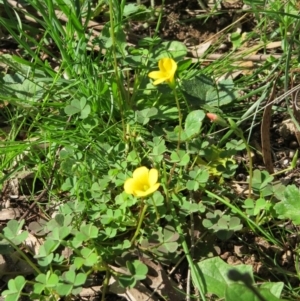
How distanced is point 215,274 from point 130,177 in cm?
48

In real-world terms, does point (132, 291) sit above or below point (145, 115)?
below

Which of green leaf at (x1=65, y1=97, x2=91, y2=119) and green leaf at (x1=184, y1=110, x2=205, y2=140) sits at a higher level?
green leaf at (x1=65, y1=97, x2=91, y2=119)

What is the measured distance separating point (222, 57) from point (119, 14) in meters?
0.56

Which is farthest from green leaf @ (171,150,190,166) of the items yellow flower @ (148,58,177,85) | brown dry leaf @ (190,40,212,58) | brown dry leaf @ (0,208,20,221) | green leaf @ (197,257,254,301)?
brown dry leaf @ (190,40,212,58)

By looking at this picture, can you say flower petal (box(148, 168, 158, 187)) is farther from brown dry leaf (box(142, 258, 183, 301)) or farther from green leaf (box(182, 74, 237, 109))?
green leaf (box(182, 74, 237, 109))

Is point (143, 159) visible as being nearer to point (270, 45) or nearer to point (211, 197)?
point (211, 197)

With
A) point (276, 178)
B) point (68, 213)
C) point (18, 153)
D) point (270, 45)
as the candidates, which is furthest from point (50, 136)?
point (270, 45)

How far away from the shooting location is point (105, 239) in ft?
6.88

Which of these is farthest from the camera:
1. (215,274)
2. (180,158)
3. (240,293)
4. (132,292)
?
(180,158)

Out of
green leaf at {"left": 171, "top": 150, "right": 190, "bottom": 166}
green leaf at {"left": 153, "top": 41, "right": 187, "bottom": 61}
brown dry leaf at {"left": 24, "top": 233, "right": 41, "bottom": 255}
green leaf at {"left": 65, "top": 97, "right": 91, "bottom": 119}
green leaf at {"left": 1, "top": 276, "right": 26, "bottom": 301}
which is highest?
green leaf at {"left": 65, "top": 97, "right": 91, "bottom": 119}

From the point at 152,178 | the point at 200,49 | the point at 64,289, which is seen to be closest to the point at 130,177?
the point at 152,178

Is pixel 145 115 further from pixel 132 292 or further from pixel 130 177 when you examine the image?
pixel 132 292

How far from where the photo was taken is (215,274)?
6.42 ft

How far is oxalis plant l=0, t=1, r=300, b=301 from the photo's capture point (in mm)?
1967
